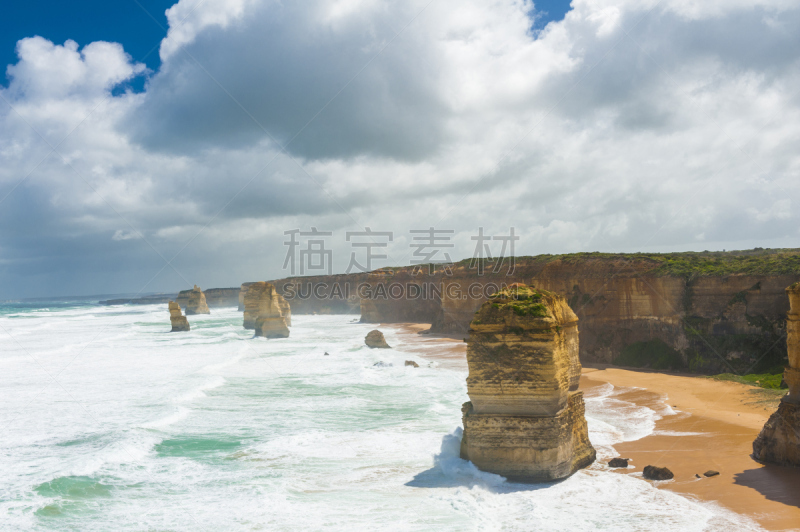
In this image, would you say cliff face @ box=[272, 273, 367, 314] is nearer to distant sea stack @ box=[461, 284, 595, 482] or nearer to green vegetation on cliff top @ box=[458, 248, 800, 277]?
green vegetation on cliff top @ box=[458, 248, 800, 277]

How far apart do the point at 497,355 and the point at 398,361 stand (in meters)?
20.1

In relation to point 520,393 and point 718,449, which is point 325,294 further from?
point 520,393

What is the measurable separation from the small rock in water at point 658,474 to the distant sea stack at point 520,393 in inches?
56.2

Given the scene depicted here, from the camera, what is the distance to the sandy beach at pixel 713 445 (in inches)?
369

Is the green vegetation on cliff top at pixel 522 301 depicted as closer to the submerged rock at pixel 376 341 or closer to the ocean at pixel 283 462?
the ocean at pixel 283 462

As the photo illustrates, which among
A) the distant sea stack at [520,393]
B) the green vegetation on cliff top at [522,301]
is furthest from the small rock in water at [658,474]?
the green vegetation on cliff top at [522,301]

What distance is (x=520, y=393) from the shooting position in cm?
1034

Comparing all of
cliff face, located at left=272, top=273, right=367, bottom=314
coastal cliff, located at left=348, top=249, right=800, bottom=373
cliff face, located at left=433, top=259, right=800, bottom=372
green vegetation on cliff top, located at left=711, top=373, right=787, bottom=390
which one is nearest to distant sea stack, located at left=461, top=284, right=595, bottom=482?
coastal cliff, located at left=348, top=249, right=800, bottom=373

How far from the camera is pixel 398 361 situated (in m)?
30.2

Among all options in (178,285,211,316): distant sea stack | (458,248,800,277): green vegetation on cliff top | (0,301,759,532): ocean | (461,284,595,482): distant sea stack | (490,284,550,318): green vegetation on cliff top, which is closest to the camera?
(0,301,759,532): ocean

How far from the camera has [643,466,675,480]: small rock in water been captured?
1060cm

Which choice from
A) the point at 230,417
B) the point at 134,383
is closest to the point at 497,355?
the point at 230,417

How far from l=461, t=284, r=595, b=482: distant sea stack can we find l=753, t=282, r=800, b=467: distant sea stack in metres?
4.26

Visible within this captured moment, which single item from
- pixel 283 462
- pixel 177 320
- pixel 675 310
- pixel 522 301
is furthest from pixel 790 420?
pixel 177 320
